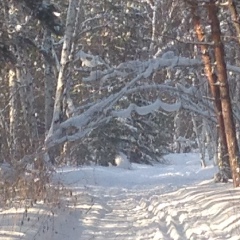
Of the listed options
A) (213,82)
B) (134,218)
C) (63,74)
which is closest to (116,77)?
(63,74)

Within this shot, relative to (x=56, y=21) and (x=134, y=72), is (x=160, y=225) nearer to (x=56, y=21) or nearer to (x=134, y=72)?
(x=56, y=21)

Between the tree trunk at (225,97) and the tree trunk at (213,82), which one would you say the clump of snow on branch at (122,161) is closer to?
the tree trunk at (213,82)

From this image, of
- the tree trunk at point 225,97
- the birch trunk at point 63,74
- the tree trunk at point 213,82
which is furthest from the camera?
the birch trunk at point 63,74

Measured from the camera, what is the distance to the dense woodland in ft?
46.5

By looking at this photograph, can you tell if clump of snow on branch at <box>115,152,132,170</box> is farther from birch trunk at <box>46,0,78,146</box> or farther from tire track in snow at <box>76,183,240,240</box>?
tire track in snow at <box>76,183,240,240</box>

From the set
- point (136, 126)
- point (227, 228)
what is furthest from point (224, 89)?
point (136, 126)

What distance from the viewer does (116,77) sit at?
708 inches

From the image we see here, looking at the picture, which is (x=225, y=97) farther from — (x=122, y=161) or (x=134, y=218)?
(x=122, y=161)

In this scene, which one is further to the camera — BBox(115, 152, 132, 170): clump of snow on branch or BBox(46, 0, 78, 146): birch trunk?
BBox(115, 152, 132, 170): clump of snow on branch

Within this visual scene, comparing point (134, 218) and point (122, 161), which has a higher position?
point (122, 161)

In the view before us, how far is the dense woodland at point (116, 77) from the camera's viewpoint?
14172 mm

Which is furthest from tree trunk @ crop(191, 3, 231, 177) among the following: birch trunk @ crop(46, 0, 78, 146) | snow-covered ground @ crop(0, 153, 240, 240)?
birch trunk @ crop(46, 0, 78, 146)

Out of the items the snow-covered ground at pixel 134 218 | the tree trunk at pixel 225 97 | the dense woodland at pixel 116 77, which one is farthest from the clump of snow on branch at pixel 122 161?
the tree trunk at pixel 225 97

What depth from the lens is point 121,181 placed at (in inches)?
873
